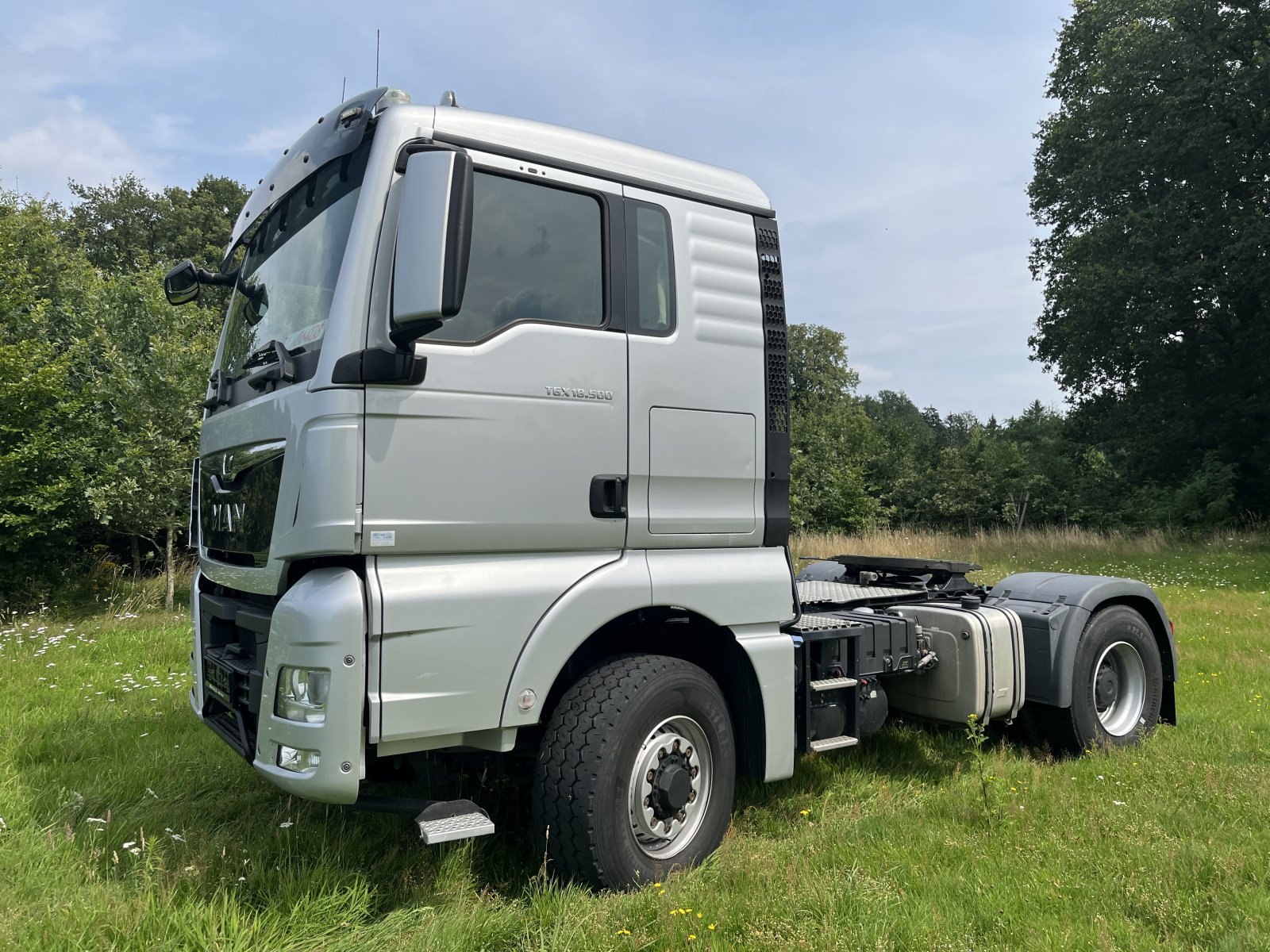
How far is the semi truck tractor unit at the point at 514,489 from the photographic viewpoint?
9.50ft

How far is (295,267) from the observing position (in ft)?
11.6

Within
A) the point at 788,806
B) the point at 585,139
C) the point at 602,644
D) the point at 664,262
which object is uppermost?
the point at 585,139

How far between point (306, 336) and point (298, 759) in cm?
153

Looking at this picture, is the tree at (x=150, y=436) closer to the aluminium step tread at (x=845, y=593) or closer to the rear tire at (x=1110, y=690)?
the aluminium step tread at (x=845, y=593)

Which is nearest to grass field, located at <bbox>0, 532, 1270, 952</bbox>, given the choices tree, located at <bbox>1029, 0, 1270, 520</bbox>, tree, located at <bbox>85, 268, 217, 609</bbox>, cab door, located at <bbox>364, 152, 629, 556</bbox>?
cab door, located at <bbox>364, 152, 629, 556</bbox>

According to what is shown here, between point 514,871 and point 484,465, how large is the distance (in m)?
1.74

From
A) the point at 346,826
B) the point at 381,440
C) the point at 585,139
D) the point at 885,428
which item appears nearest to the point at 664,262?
the point at 585,139

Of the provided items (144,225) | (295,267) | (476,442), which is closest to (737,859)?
(476,442)

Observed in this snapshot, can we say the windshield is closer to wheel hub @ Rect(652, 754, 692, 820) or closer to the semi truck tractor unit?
the semi truck tractor unit

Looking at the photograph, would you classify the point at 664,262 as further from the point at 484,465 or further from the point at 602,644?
the point at 602,644

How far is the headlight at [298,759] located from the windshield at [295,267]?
4.61 ft

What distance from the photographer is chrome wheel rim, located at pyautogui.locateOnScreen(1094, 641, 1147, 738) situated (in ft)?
17.8

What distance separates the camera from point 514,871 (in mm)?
3588

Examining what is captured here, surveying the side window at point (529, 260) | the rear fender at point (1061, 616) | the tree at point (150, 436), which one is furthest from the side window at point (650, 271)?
the tree at point (150, 436)
